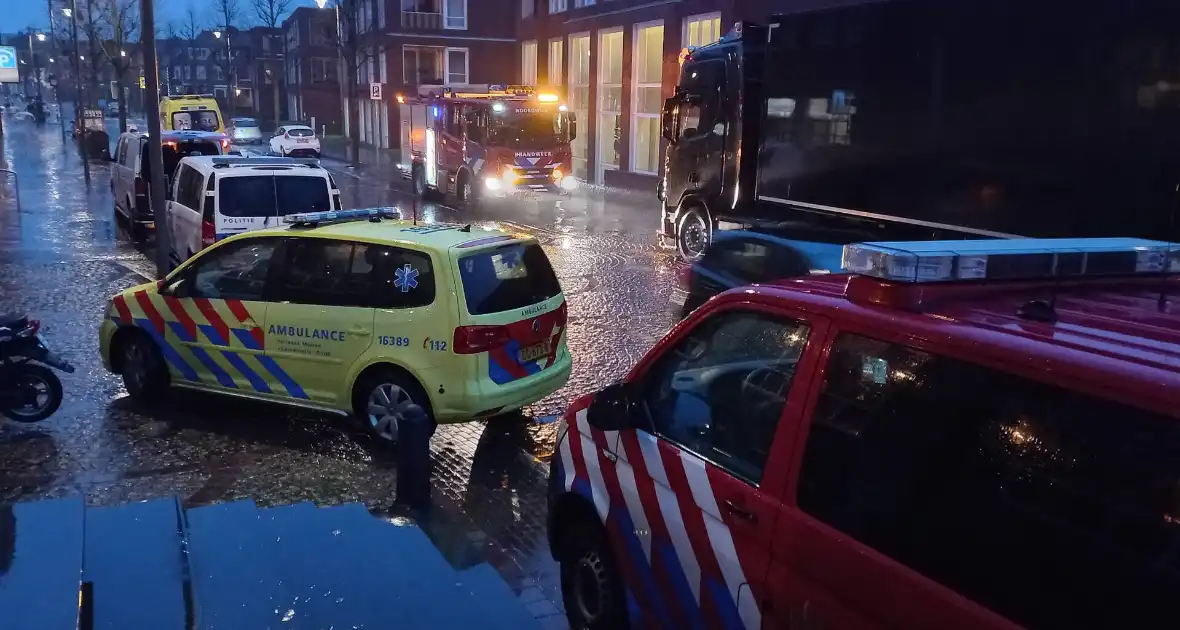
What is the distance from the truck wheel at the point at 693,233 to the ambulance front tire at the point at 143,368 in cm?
882

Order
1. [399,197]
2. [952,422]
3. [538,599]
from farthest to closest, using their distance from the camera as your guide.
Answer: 1. [399,197]
2. [538,599]
3. [952,422]

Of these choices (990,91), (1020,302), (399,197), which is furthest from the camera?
(399,197)

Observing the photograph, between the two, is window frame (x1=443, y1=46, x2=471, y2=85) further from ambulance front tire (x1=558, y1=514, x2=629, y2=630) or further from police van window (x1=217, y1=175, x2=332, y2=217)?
ambulance front tire (x1=558, y1=514, x2=629, y2=630)

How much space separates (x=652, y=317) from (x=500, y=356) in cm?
498

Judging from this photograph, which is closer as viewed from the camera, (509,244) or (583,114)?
(509,244)

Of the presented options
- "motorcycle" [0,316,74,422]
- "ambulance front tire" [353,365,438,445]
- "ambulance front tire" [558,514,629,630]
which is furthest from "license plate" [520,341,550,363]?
"motorcycle" [0,316,74,422]

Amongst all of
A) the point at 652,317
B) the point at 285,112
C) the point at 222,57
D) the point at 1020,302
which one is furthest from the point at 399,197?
the point at 222,57

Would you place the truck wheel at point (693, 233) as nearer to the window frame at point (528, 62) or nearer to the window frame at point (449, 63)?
the window frame at point (528, 62)

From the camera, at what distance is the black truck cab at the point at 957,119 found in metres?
7.98

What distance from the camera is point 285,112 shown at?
8181 cm

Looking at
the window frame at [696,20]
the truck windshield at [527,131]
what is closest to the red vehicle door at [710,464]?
the truck windshield at [527,131]

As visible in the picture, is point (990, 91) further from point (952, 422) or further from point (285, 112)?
point (285, 112)

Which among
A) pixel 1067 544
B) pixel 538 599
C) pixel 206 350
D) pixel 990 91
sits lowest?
pixel 538 599

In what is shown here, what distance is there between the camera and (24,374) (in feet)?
23.3
